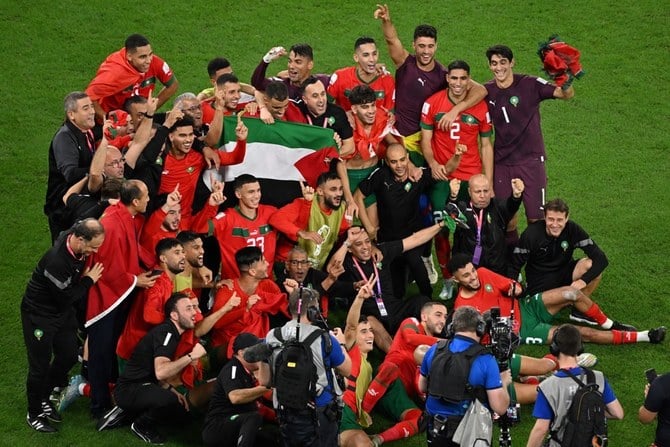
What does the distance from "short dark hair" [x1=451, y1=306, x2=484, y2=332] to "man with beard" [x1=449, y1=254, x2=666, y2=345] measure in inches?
91.3

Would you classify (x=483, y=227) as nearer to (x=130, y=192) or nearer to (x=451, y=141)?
(x=451, y=141)

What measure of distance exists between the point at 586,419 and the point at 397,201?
12.0 feet

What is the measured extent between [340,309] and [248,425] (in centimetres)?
263

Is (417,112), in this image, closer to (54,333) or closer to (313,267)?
(313,267)

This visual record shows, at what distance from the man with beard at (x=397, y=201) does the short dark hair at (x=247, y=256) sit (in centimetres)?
142

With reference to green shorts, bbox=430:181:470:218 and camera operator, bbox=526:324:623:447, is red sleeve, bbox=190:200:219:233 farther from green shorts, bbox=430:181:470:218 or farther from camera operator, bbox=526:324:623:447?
camera operator, bbox=526:324:623:447

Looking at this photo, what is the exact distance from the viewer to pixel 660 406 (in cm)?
856

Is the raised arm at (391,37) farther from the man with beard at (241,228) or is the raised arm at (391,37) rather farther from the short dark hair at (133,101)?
the short dark hair at (133,101)

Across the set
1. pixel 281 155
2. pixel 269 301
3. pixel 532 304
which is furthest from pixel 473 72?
pixel 269 301

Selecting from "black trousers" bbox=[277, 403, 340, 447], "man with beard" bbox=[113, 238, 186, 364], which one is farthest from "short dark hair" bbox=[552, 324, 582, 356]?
"man with beard" bbox=[113, 238, 186, 364]

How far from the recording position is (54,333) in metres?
9.50

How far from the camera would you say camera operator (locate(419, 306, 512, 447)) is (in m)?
8.25

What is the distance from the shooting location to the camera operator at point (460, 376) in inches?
325

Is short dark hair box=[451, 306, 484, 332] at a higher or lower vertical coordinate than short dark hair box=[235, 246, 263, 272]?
higher
